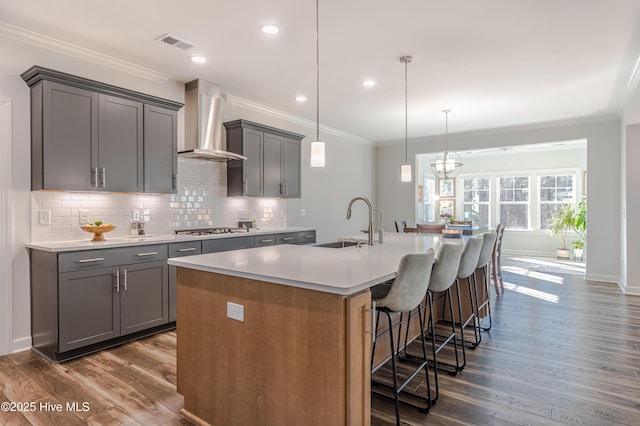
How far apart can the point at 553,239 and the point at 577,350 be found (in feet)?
23.6

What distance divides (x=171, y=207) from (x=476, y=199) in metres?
8.64

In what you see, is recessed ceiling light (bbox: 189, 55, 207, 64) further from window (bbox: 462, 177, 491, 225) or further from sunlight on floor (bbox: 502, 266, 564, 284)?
window (bbox: 462, 177, 491, 225)

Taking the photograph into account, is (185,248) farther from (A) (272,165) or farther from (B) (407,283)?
(B) (407,283)

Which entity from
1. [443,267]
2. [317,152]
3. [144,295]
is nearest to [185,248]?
[144,295]

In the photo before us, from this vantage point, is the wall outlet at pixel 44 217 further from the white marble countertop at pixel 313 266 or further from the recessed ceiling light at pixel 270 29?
the recessed ceiling light at pixel 270 29

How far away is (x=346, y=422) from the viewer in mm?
1612

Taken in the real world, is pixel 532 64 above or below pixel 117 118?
above

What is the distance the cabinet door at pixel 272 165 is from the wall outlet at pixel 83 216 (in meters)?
2.20

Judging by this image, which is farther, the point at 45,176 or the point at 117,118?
the point at 117,118

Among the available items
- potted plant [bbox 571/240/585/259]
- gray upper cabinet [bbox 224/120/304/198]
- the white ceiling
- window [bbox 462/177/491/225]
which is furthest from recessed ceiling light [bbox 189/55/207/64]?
potted plant [bbox 571/240/585/259]

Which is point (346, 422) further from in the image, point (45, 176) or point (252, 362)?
point (45, 176)

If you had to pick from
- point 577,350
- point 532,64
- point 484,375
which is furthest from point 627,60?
point 484,375

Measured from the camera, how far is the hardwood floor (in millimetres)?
2199

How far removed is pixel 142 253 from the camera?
3451 mm
